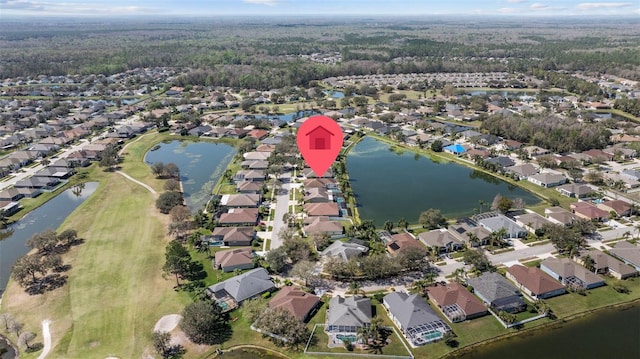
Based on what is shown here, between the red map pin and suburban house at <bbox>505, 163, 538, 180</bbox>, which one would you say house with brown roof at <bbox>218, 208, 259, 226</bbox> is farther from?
suburban house at <bbox>505, 163, 538, 180</bbox>

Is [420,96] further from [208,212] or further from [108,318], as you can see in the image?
[108,318]

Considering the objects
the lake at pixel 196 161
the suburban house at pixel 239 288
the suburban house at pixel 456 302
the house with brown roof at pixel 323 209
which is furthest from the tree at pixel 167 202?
the suburban house at pixel 456 302

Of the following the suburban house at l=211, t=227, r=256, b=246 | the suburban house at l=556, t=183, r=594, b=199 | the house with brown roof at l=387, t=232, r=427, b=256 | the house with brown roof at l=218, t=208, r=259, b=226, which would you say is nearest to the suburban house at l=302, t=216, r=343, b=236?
the house with brown roof at l=387, t=232, r=427, b=256

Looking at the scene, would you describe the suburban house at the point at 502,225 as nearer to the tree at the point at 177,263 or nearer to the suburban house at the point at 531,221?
the suburban house at the point at 531,221

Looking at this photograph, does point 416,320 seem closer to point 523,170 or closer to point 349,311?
point 349,311

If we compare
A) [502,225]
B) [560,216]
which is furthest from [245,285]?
[560,216]
